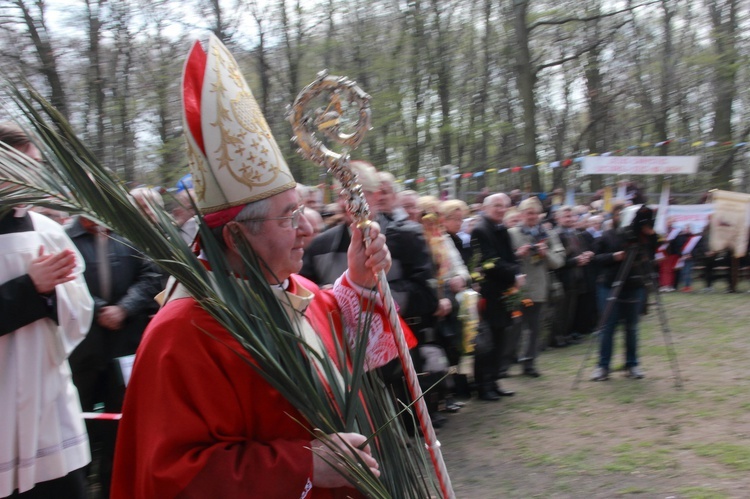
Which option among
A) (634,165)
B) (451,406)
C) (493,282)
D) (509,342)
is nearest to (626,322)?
(509,342)

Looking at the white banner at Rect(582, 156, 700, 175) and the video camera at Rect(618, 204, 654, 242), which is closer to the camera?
the video camera at Rect(618, 204, 654, 242)

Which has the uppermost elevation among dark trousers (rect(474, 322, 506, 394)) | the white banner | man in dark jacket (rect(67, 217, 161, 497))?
the white banner

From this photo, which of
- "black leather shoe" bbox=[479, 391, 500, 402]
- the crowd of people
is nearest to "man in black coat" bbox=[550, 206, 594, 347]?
"black leather shoe" bbox=[479, 391, 500, 402]

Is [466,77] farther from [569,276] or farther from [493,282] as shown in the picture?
[493,282]

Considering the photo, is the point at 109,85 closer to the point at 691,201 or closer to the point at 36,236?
the point at 36,236

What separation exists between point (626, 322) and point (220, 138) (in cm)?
660

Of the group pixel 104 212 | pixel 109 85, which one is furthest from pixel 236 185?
pixel 109 85

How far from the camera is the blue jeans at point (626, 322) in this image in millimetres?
7668

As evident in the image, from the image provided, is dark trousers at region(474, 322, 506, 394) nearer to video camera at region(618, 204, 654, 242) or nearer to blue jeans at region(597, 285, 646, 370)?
blue jeans at region(597, 285, 646, 370)

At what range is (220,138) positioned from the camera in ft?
6.54

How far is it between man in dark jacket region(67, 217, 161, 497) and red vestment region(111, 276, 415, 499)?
2.51 m

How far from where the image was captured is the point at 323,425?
1.90 metres

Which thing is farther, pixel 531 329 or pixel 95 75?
pixel 95 75

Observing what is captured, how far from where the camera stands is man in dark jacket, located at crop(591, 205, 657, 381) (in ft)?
24.7
